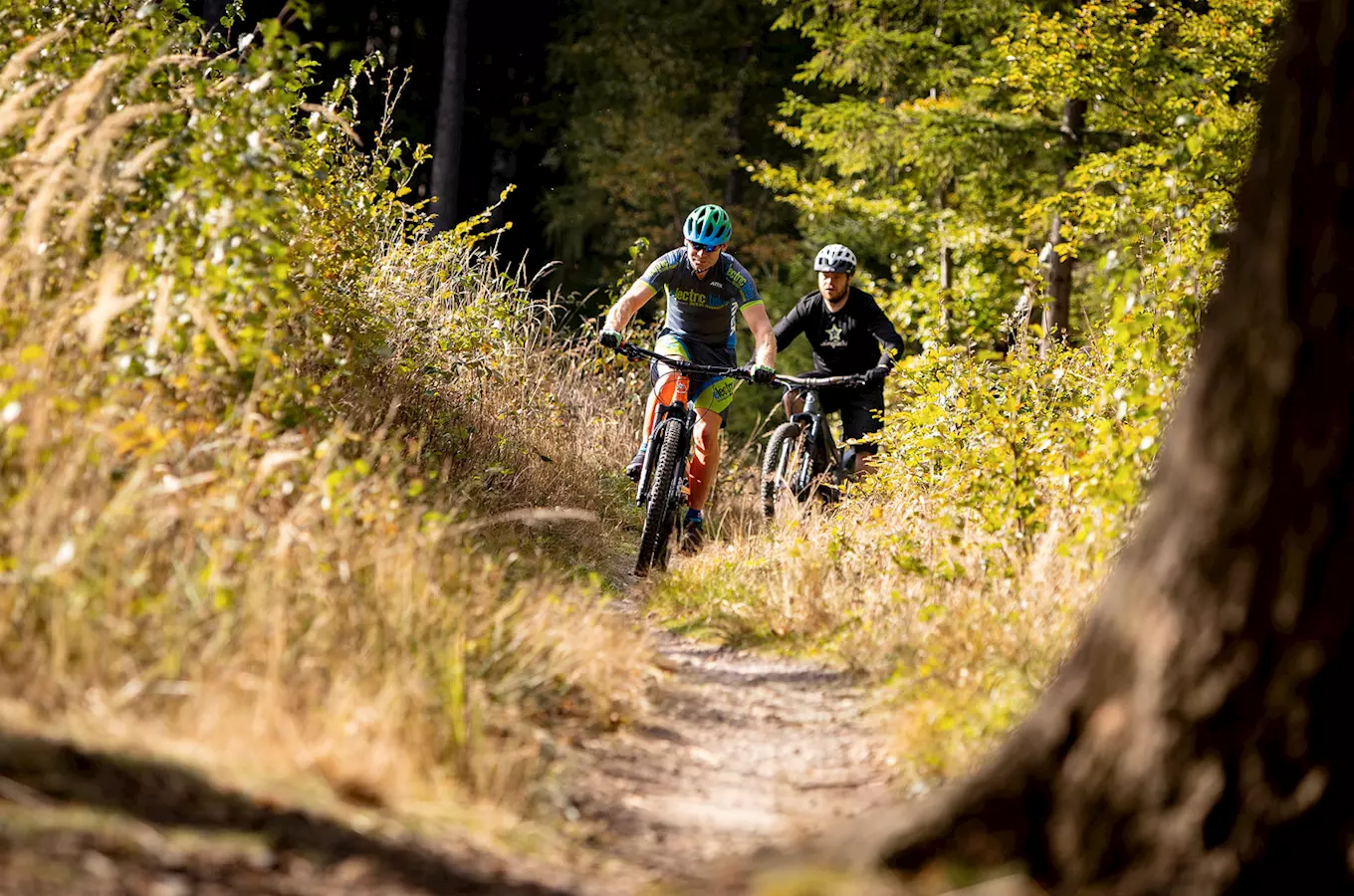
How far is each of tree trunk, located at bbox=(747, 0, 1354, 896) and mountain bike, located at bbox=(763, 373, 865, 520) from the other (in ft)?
20.0

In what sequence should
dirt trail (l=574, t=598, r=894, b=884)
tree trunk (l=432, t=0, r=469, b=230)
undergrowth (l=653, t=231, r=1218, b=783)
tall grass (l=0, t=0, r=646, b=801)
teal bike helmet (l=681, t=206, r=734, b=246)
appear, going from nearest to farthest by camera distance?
tall grass (l=0, t=0, r=646, b=801)
dirt trail (l=574, t=598, r=894, b=884)
undergrowth (l=653, t=231, r=1218, b=783)
teal bike helmet (l=681, t=206, r=734, b=246)
tree trunk (l=432, t=0, r=469, b=230)

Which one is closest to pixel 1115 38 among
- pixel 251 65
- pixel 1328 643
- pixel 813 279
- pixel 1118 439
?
pixel 813 279

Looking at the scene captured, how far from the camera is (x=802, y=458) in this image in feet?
29.7

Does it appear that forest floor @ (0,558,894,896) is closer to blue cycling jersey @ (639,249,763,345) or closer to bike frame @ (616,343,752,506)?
bike frame @ (616,343,752,506)

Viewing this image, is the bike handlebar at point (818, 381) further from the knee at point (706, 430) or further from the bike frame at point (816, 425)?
the knee at point (706, 430)

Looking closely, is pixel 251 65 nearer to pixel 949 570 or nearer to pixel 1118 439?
pixel 949 570

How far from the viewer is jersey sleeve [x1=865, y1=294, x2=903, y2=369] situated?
8797 mm

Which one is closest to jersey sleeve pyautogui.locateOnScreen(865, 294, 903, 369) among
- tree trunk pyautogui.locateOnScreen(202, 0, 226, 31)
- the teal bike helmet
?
the teal bike helmet

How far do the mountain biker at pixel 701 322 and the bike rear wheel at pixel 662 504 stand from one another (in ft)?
0.66

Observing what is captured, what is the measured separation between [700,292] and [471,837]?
18.1ft

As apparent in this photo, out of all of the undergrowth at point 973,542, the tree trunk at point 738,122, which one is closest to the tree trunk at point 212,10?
the tree trunk at point 738,122

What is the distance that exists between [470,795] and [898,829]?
1177 millimetres

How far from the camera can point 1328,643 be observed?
2.54 m

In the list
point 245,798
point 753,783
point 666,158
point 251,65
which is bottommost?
point 753,783
